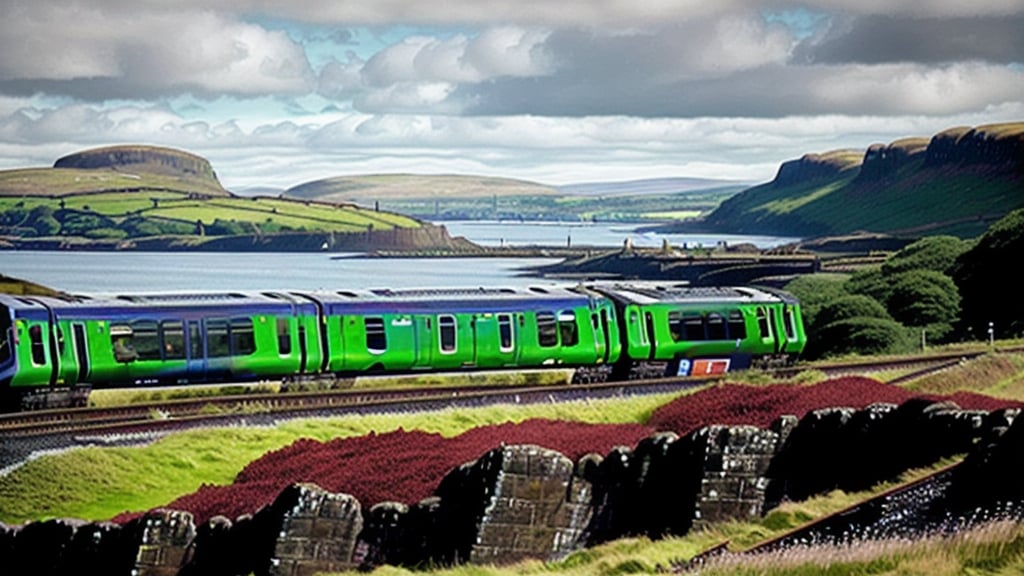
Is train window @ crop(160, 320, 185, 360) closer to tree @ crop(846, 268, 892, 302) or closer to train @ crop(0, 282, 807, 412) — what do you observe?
train @ crop(0, 282, 807, 412)

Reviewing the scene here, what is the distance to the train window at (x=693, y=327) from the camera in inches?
1708

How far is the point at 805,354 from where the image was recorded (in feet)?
221

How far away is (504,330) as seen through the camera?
40.7 metres

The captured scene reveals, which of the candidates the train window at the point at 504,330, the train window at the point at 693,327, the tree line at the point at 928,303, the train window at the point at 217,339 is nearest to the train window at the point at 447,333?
the train window at the point at 504,330

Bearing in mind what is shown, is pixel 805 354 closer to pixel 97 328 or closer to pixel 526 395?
pixel 526 395

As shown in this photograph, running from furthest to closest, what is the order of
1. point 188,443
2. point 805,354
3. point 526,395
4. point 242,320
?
point 805,354 → point 242,320 → point 526,395 → point 188,443

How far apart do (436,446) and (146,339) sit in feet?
49.9

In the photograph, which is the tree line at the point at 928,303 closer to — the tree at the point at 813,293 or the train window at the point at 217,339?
the tree at the point at 813,293

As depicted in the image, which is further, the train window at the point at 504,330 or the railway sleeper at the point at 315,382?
the train window at the point at 504,330

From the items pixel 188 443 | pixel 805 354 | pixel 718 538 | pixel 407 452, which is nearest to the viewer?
pixel 718 538

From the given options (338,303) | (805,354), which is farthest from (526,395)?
(805,354)

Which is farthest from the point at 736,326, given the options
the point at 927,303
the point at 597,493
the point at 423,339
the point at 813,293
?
the point at 813,293

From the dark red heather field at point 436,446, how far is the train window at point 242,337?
10.3 meters

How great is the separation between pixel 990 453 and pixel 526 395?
69.5 feet
